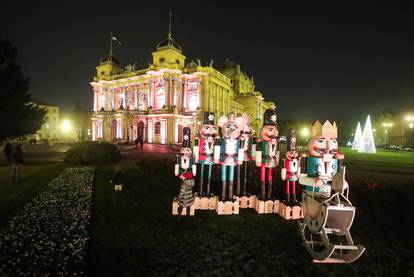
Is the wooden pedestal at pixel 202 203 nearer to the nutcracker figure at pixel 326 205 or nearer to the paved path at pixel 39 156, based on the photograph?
the nutcracker figure at pixel 326 205

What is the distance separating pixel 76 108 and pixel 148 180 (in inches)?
3871

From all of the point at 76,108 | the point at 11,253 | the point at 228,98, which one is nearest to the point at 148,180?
the point at 11,253

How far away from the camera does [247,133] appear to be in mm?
8273

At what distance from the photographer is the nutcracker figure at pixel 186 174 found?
707cm

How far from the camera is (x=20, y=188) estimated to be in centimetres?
1063

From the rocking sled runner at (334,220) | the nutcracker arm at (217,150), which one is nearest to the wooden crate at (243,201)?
the nutcracker arm at (217,150)

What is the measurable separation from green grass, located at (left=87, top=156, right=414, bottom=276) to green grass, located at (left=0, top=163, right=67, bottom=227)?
8.86 feet

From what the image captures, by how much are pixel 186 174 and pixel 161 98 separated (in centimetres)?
4176

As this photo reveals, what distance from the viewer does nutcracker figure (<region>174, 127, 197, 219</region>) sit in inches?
278

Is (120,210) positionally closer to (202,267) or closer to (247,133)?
(202,267)

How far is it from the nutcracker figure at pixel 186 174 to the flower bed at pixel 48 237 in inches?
106

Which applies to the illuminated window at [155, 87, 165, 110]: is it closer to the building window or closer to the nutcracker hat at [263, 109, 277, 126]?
the building window

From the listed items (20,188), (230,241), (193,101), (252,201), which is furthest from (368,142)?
(20,188)

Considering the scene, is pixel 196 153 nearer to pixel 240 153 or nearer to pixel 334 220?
pixel 240 153
